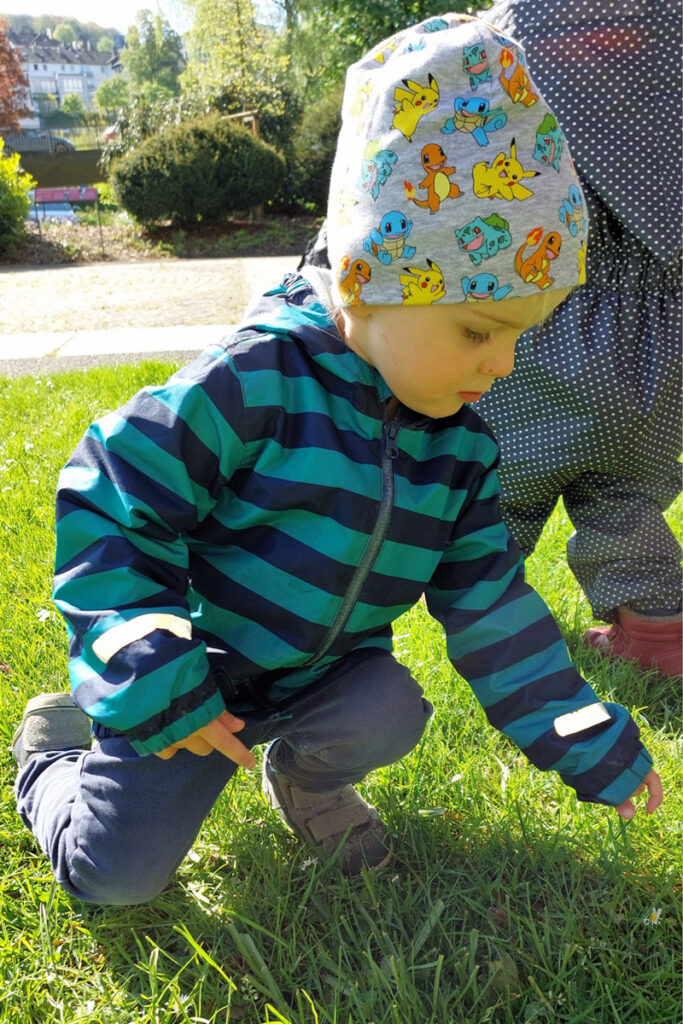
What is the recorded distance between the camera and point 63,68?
3868 inches

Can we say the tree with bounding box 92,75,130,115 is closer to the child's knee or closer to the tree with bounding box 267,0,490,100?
the tree with bounding box 267,0,490,100

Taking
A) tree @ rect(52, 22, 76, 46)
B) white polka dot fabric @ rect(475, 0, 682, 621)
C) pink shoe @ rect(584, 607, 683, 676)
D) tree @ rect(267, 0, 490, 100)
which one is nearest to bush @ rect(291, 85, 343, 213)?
tree @ rect(267, 0, 490, 100)

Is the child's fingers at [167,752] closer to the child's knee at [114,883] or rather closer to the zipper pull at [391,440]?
the child's knee at [114,883]

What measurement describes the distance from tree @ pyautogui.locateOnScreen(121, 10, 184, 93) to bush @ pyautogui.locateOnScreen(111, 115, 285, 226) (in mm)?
38756

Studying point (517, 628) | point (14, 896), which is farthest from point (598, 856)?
point (14, 896)

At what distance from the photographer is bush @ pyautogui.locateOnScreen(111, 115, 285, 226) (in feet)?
44.1

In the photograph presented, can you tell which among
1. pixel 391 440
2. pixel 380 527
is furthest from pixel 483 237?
pixel 380 527

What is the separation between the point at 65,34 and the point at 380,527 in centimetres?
10309

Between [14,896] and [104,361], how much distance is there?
4454mm

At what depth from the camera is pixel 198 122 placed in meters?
13.9

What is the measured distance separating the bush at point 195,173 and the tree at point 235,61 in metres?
2.06

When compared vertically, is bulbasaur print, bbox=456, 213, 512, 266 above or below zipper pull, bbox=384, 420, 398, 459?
above

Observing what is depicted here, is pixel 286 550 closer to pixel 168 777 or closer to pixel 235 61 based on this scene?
pixel 168 777

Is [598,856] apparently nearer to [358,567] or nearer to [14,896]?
[358,567]
